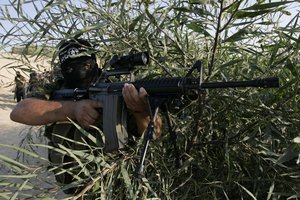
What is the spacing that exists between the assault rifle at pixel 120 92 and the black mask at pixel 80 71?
9 cm

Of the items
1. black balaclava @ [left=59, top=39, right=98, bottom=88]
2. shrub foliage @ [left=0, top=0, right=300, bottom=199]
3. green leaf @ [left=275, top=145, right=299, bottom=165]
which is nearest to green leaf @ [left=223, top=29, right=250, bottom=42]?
shrub foliage @ [left=0, top=0, right=300, bottom=199]

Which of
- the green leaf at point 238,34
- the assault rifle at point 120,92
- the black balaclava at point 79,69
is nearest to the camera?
the assault rifle at point 120,92

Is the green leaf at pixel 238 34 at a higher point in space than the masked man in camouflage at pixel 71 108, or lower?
higher

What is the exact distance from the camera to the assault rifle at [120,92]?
1.10 m

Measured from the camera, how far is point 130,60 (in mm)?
1341

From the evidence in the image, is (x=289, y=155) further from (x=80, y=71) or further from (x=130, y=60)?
(x=80, y=71)

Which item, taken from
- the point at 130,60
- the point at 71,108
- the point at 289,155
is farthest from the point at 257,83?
the point at 71,108

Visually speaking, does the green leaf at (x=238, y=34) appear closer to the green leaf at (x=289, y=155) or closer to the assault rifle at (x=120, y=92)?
the assault rifle at (x=120, y=92)

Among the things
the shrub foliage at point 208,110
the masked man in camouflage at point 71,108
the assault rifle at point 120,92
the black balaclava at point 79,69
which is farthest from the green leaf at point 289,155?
the black balaclava at point 79,69

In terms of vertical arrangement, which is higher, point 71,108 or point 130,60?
point 130,60

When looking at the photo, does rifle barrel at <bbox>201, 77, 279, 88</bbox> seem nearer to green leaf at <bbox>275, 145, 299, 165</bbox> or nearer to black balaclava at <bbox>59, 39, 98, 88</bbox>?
green leaf at <bbox>275, 145, 299, 165</bbox>

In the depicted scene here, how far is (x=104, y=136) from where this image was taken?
53.9 inches

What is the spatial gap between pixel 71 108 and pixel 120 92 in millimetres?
332

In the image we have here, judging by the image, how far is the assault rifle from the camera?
110 centimetres
